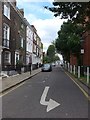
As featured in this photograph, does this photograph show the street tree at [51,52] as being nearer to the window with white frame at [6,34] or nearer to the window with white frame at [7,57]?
the window with white frame at [7,57]

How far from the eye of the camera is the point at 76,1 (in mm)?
18719

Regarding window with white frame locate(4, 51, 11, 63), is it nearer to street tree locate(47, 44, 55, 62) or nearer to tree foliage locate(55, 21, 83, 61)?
tree foliage locate(55, 21, 83, 61)

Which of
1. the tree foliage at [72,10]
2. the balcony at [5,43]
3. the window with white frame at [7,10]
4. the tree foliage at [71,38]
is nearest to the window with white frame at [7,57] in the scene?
the balcony at [5,43]

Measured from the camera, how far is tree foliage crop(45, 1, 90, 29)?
765 inches

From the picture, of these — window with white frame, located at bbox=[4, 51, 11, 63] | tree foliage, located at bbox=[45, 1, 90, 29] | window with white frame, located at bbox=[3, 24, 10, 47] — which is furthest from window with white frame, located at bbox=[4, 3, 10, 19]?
tree foliage, located at bbox=[45, 1, 90, 29]

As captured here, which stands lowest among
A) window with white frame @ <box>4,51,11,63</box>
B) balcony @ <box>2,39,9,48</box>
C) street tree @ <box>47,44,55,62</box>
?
window with white frame @ <box>4,51,11,63</box>

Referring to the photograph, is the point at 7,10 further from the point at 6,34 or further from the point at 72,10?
the point at 72,10

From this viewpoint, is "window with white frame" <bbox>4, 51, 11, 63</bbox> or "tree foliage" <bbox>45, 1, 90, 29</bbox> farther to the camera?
"window with white frame" <bbox>4, 51, 11, 63</bbox>

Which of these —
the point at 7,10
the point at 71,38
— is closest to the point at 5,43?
the point at 7,10

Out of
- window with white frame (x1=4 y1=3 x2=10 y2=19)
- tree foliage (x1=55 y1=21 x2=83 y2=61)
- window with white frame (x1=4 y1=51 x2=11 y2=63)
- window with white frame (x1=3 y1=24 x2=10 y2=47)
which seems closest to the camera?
tree foliage (x1=55 y1=21 x2=83 y2=61)

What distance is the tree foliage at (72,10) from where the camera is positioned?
1942 cm

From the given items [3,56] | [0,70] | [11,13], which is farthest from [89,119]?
[11,13]

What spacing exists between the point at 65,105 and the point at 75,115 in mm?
2319

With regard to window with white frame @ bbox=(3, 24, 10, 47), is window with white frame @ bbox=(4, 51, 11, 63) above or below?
below
